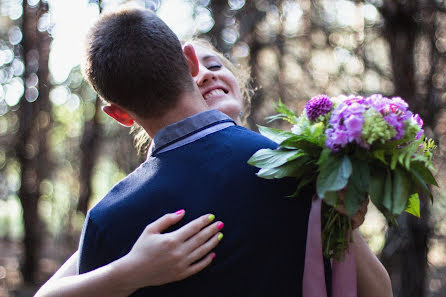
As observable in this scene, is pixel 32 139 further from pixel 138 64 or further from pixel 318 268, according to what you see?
pixel 318 268

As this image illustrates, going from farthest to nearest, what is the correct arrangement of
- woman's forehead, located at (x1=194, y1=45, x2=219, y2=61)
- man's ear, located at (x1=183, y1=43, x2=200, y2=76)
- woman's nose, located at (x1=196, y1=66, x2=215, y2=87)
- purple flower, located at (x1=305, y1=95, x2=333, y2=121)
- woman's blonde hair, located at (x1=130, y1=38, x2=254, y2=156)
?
woman's blonde hair, located at (x1=130, y1=38, x2=254, y2=156) → woman's forehead, located at (x1=194, y1=45, x2=219, y2=61) → woman's nose, located at (x1=196, y1=66, x2=215, y2=87) → man's ear, located at (x1=183, y1=43, x2=200, y2=76) → purple flower, located at (x1=305, y1=95, x2=333, y2=121)

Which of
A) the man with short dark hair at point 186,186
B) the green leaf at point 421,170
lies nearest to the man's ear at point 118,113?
the man with short dark hair at point 186,186

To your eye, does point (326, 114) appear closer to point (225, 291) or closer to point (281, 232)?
point (281, 232)

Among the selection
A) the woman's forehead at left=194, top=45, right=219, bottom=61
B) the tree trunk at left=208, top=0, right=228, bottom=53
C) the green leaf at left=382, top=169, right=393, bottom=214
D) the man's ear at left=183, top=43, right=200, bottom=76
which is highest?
the man's ear at left=183, top=43, right=200, bottom=76

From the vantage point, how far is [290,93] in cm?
848

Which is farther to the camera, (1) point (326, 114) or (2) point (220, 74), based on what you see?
(2) point (220, 74)

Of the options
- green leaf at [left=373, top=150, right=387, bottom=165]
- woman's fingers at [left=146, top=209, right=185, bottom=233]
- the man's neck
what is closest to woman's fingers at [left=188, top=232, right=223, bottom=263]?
woman's fingers at [left=146, top=209, right=185, bottom=233]

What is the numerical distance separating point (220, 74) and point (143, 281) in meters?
1.47

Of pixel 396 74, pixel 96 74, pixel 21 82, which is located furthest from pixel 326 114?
pixel 21 82

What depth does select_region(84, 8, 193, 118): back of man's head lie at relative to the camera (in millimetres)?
1576

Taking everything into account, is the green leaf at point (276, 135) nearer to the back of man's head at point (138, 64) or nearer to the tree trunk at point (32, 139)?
the back of man's head at point (138, 64)

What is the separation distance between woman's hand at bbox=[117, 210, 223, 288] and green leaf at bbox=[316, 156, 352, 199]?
345mm

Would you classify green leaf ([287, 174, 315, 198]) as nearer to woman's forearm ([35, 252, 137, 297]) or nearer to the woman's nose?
woman's forearm ([35, 252, 137, 297])

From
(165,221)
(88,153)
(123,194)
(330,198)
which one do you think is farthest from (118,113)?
(88,153)
